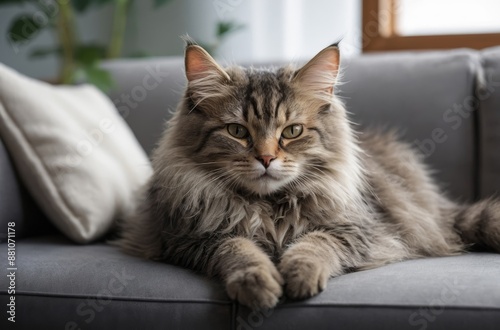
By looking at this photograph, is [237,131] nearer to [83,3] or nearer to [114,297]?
[114,297]

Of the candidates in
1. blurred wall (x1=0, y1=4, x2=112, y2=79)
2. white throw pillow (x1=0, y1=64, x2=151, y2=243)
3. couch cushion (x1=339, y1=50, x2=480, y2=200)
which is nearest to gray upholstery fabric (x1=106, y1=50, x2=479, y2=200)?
couch cushion (x1=339, y1=50, x2=480, y2=200)

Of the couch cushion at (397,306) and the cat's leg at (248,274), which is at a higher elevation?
the cat's leg at (248,274)

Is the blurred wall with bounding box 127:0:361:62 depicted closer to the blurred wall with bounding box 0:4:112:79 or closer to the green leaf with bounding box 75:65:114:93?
A: the blurred wall with bounding box 0:4:112:79

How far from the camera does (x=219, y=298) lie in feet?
4.90

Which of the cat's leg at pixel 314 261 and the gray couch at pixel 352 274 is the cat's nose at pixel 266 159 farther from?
the gray couch at pixel 352 274

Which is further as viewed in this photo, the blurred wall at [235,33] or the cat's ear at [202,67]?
the blurred wall at [235,33]

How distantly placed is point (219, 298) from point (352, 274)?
394 mm

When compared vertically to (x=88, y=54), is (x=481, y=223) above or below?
below

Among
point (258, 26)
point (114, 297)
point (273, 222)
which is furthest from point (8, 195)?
point (258, 26)

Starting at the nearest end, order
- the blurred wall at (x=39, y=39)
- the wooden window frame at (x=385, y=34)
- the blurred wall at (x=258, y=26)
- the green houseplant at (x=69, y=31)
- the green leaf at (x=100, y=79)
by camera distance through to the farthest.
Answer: the green leaf at (x=100, y=79) → the wooden window frame at (x=385, y=34) → the green houseplant at (x=69, y=31) → the blurred wall at (x=258, y=26) → the blurred wall at (x=39, y=39)

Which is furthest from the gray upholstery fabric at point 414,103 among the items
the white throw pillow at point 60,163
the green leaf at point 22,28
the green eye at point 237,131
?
the green leaf at point 22,28

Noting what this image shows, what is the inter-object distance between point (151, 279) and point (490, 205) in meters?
1.17

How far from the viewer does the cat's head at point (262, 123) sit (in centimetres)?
166

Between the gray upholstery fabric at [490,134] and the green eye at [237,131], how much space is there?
1091 millimetres
